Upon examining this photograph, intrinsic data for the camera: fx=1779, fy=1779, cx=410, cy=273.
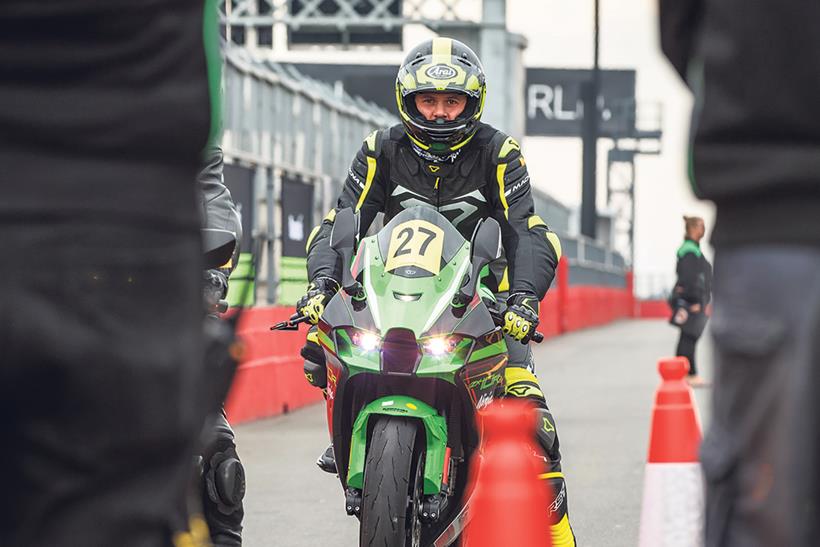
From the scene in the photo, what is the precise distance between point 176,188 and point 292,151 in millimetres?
17103

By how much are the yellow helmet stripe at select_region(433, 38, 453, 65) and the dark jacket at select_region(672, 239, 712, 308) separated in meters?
12.0

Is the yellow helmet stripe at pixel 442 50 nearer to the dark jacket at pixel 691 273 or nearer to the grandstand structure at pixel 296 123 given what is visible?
the grandstand structure at pixel 296 123

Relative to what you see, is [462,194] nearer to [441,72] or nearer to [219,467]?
[441,72]

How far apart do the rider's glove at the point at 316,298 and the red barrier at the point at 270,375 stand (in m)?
6.37

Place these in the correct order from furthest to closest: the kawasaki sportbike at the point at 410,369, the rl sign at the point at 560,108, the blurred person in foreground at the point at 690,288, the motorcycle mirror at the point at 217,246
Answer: the rl sign at the point at 560,108 < the blurred person in foreground at the point at 690,288 < the kawasaki sportbike at the point at 410,369 < the motorcycle mirror at the point at 217,246

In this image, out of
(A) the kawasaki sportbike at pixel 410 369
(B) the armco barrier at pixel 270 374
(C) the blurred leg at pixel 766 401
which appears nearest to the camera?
(C) the blurred leg at pixel 766 401

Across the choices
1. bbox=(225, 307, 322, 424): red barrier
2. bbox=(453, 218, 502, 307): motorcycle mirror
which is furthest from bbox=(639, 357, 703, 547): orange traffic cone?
bbox=(225, 307, 322, 424): red barrier

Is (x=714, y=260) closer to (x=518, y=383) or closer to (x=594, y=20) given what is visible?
(x=518, y=383)

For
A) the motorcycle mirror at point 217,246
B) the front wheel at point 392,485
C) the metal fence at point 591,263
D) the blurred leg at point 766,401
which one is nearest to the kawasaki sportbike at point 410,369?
the front wheel at point 392,485

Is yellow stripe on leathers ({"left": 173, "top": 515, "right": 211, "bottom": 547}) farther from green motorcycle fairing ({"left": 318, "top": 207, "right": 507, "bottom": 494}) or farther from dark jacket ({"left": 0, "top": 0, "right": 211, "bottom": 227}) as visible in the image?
green motorcycle fairing ({"left": 318, "top": 207, "right": 507, "bottom": 494})

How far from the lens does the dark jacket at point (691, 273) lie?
17766mm

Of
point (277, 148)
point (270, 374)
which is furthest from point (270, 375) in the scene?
point (277, 148)

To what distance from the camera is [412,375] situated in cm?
518

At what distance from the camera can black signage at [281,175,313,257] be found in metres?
17.8
